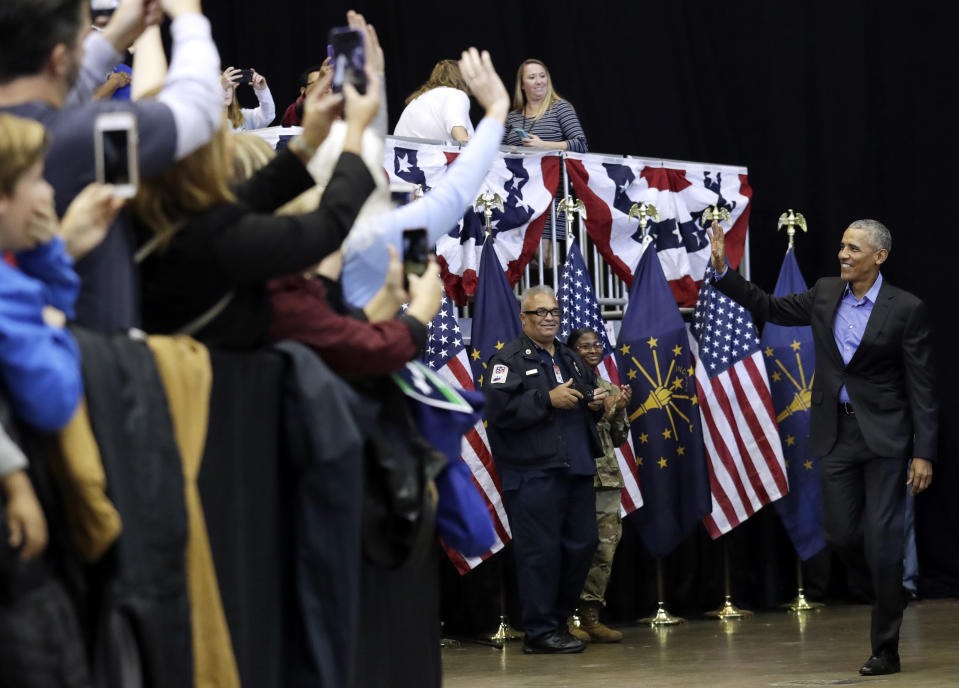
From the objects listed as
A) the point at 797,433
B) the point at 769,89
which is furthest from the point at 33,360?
the point at 769,89

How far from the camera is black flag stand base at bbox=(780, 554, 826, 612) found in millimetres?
9031

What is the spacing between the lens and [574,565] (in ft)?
24.6

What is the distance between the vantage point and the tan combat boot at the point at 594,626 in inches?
309

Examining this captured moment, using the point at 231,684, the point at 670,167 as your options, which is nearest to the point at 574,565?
the point at 670,167

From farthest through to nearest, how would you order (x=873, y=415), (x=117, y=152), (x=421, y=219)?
(x=873, y=415), (x=421, y=219), (x=117, y=152)

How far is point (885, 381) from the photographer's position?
21.0ft

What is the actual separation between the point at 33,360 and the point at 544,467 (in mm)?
5499

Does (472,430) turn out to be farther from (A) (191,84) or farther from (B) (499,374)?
(A) (191,84)

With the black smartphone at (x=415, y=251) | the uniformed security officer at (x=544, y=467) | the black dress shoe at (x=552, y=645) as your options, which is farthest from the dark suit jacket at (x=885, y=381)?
the black smartphone at (x=415, y=251)

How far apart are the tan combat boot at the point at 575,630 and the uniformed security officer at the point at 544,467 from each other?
1.23 ft

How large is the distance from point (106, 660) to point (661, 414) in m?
→ 6.35

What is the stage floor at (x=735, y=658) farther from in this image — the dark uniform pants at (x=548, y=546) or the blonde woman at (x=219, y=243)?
the blonde woman at (x=219, y=243)

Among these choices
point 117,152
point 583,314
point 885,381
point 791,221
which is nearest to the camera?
point 117,152

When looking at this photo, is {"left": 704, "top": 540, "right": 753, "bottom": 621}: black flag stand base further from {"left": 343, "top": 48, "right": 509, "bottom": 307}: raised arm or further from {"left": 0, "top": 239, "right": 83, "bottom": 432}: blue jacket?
{"left": 0, "top": 239, "right": 83, "bottom": 432}: blue jacket
